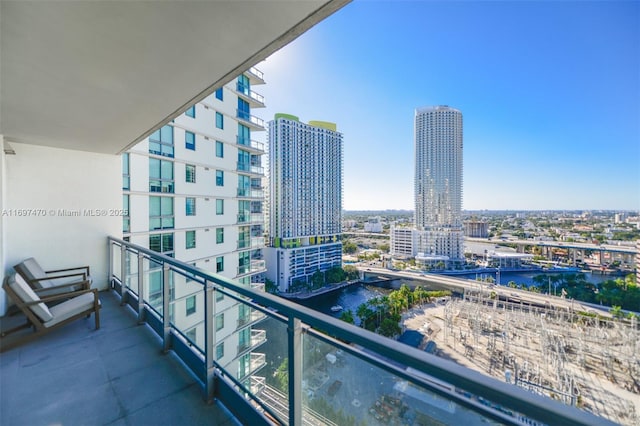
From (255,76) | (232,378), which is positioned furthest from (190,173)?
(232,378)

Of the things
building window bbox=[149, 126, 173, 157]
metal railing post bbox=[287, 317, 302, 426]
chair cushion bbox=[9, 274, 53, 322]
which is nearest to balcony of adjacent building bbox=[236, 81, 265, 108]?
building window bbox=[149, 126, 173, 157]

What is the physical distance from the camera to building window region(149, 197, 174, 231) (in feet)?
31.0

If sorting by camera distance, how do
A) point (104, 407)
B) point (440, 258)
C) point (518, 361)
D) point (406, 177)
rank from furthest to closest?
point (406, 177), point (440, 258), point (518, 361), point (104, 407)

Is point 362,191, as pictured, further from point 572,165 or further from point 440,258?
point 572,165

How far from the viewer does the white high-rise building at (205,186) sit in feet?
29.9

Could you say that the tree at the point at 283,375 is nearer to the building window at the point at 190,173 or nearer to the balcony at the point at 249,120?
the building window at the point at 190,173

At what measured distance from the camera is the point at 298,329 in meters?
1.34

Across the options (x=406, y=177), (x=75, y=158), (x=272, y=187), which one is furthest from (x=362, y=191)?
(x=75, y=158)

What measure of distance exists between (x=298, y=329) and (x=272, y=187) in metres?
33.8

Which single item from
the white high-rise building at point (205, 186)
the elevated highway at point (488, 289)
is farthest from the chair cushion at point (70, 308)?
the elevated highway at point (488, 289)

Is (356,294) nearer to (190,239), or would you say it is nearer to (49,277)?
(190,239)

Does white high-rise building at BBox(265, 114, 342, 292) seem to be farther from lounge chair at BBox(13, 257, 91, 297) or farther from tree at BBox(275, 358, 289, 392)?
tree at BBox(275, 358, 289, 392)

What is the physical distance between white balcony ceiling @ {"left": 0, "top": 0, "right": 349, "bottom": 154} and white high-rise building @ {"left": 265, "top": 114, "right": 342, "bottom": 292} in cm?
3011

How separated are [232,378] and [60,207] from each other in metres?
4.62
